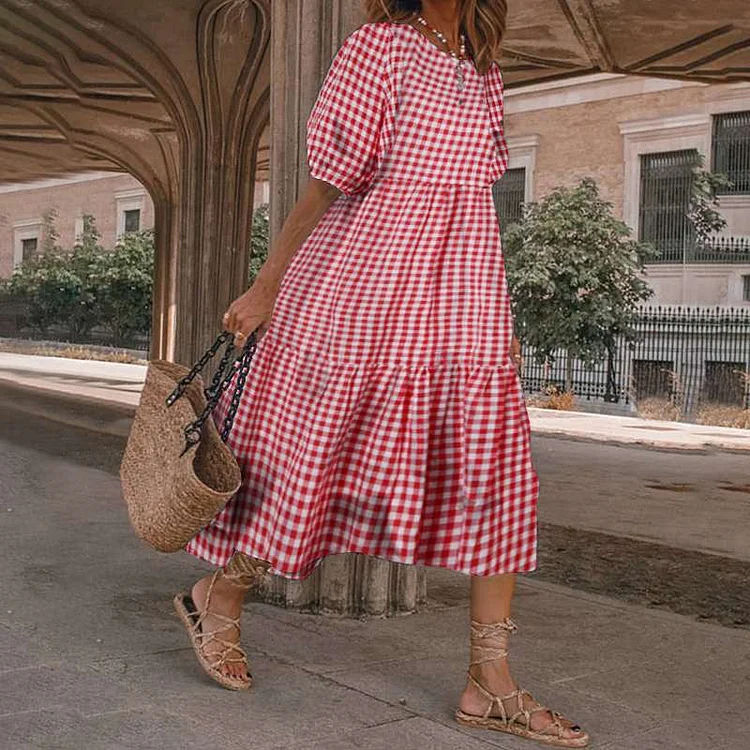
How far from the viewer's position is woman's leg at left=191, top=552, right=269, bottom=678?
3.29m

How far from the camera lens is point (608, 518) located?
771cm

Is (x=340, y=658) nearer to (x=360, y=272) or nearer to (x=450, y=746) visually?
(x=450, y=746)

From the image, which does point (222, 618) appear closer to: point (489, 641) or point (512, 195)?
point (489, 641)

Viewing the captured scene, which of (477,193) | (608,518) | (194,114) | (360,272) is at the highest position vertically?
(194,114)

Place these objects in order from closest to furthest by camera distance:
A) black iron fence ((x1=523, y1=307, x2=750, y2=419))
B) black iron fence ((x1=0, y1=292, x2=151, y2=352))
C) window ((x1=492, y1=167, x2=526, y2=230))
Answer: black iron fence ((x1=523, y1=307, x2=750, y2=419)), window ((x1=492, y1=167, x2=526, y2=230)), black iron fence ((x1=0, y1=292, x2=151, y2=352))

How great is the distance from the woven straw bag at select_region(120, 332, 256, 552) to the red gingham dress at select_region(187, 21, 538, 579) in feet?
0.49

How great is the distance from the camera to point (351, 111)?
120 inches

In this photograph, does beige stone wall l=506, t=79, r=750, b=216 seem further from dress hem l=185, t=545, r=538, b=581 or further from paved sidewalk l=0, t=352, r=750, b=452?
dress hem l=185, t=545, r=538, b=581

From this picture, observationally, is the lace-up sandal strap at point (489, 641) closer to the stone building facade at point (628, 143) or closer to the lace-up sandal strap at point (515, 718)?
the lace-up sandal strap at point (515, 718)

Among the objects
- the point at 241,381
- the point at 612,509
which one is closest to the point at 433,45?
the point at 241,381

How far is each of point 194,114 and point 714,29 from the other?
637 centimetres

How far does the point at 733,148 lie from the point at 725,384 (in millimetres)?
4717

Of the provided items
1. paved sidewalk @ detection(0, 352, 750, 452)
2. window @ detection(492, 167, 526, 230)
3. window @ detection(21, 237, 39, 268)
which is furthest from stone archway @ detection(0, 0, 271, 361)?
window @ detection(21, 237, 39, 268)

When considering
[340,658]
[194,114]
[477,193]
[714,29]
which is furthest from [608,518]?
[194,114]
